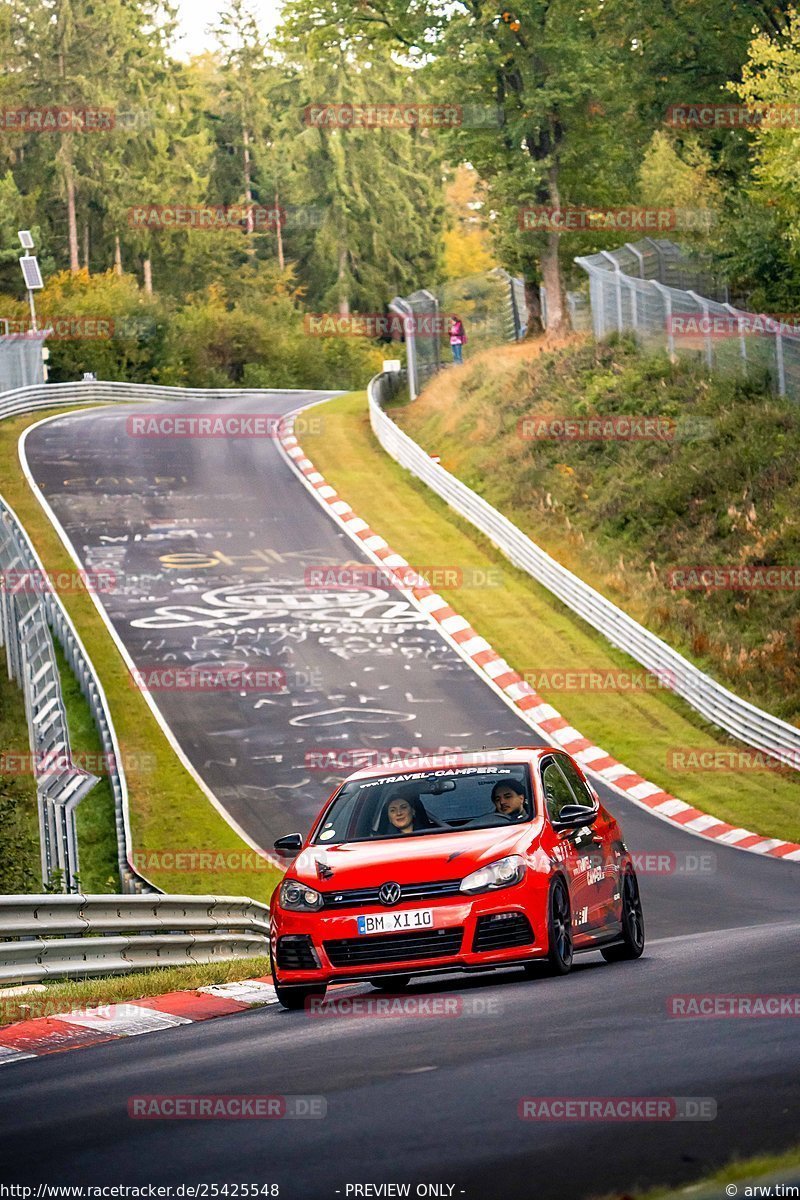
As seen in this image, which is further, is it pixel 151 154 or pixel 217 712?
pixel 151 154

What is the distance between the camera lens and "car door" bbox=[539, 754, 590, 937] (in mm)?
11336

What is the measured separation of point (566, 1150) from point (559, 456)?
116 feet

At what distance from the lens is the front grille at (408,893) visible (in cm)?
1061

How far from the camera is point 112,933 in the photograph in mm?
13422

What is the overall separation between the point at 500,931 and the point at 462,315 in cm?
4608

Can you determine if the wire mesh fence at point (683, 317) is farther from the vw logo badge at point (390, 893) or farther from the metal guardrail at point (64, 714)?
the vw logo badge at point (390, 893)

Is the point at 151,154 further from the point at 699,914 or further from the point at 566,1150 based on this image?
the point at 566,1150

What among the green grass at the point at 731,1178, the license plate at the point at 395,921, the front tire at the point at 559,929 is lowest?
the front tire at the point at 559,929

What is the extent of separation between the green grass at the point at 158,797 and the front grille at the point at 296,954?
10651 millimetres

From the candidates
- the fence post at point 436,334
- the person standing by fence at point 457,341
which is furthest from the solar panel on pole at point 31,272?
the person standing by fence at point 457,341

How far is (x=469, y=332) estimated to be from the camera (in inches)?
2309

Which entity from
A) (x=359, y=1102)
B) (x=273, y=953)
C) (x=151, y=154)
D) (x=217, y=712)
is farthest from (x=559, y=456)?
(x=151, y=154)

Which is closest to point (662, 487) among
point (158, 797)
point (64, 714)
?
point (158, 797)

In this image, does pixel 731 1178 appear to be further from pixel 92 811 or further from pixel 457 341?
pixel 457 341
